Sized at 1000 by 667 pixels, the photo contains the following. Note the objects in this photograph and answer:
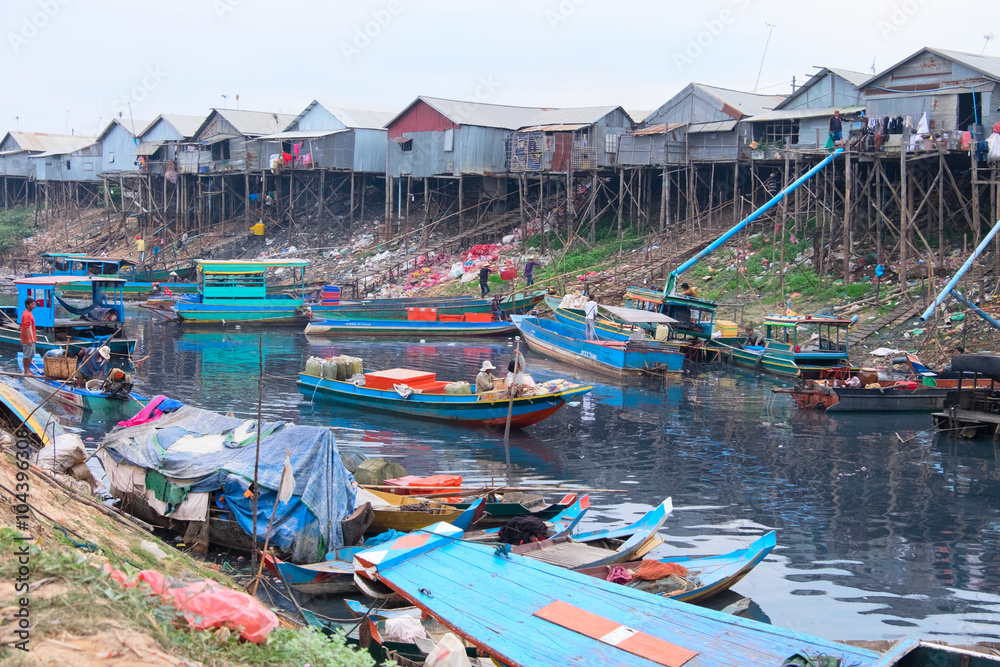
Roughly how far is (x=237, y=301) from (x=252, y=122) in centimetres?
1785

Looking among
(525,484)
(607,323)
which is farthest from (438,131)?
(525,484)

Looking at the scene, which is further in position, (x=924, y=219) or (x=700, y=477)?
(x=924, y=219)

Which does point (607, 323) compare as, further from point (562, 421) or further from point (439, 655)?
point (439, 655)

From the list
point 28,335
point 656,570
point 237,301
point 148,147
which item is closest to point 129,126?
point 148,147

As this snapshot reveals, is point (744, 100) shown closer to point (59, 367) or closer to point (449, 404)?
point (449, 404)

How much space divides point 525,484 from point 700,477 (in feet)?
9.86

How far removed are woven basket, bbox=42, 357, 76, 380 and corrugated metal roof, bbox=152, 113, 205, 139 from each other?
32.8 meters

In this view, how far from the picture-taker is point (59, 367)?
759 inches

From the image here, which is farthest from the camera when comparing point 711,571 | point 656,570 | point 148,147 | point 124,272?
point 148,147

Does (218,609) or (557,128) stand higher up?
(557,128)

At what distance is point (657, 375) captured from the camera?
24203mm

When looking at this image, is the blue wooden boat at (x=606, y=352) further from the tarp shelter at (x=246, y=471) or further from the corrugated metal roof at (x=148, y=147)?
the corrugated metal roof at (x=148, y=147)

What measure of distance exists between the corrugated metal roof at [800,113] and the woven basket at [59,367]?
24.6 metres

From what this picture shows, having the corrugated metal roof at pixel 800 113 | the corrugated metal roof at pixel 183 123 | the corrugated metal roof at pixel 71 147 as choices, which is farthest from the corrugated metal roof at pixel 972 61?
the corrugated metal roof at pixel 71 147
